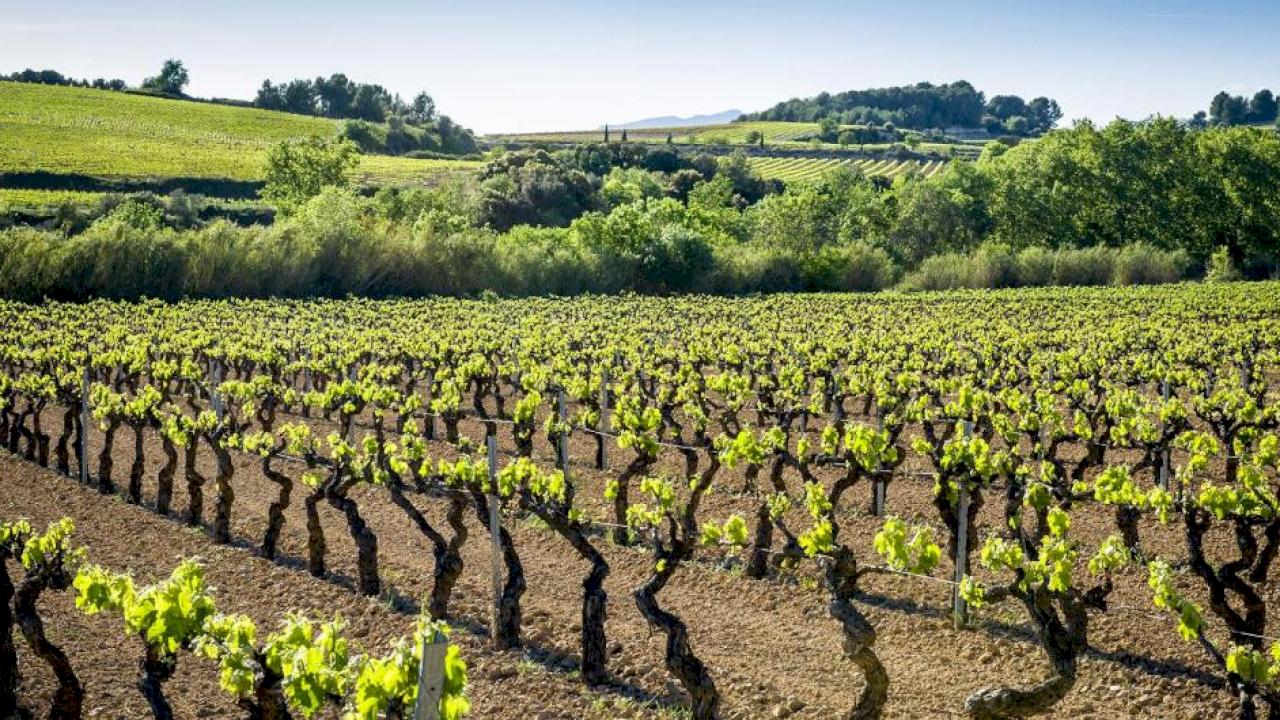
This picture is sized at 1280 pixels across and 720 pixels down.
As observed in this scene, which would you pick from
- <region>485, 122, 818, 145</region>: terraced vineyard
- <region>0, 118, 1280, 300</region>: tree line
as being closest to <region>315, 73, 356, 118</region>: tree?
<region>485, 122, 818, 145</region>: terraced vineyard

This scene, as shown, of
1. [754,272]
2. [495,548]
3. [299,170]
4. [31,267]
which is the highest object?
[299,170]

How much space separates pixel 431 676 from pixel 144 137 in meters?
99.7

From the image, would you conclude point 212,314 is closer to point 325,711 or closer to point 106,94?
point 325,711

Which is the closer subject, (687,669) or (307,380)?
(687,669)

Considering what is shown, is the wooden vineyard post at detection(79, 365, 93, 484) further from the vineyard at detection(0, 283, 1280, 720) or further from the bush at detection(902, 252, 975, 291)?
the bush at detection(902, 252, 975, 291)

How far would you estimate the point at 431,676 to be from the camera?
5770mm

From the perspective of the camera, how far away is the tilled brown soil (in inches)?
351

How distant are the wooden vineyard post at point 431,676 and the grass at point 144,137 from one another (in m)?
78.7

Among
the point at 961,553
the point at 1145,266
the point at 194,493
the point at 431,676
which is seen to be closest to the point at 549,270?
the point at 1145,266

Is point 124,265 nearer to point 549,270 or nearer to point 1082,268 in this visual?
point 549,270

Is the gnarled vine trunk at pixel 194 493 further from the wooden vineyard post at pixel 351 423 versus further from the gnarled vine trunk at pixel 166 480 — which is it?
the wooden vineyard post at pixel 351 423

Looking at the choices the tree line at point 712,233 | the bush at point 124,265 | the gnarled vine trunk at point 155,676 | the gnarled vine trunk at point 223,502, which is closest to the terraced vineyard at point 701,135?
the tree line at point 712,233

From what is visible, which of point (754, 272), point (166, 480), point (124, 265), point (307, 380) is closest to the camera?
point (166, 480)

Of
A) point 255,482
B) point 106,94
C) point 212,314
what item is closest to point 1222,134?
point 212,314
